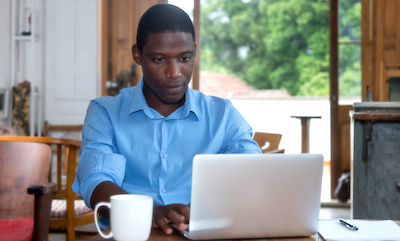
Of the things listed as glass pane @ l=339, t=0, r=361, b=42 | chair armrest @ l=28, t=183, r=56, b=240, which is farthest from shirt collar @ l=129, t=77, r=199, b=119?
glass pane @ l=339, t=0, r=361, b=42

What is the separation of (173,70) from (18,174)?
112 centimetres

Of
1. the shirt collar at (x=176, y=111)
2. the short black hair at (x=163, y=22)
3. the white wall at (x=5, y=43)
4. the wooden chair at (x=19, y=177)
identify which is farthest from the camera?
the white wall at (x=5, y=43)

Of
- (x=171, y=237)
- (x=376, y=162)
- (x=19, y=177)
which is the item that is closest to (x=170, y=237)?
(x=171, y=237)

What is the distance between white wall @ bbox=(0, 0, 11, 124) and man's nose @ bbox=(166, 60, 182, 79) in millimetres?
3712

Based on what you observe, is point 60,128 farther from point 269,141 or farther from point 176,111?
point 176,111

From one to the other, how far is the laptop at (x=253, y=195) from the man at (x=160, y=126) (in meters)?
0.34

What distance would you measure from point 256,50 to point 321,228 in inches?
599

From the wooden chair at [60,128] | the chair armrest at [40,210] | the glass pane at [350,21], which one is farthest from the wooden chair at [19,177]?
the glass pane at [350,21]

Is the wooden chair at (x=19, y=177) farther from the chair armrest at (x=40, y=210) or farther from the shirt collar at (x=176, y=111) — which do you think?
the shirt collar at (x=176, y=111)

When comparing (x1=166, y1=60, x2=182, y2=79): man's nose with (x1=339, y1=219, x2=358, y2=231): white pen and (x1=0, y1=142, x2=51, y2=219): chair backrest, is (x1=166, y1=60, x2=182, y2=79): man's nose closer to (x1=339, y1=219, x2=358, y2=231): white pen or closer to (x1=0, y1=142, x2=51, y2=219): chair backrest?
(x1=339, y1=219, x2=358, y2=231): white pen

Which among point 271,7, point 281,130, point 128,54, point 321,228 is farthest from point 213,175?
point 271,7

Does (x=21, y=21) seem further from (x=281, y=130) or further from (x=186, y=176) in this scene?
(x=281, y=130)

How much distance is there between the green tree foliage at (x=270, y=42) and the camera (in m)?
14.6

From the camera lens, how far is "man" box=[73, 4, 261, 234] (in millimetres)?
1264
